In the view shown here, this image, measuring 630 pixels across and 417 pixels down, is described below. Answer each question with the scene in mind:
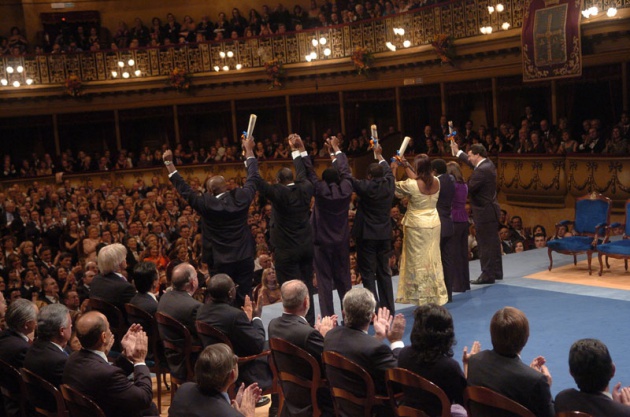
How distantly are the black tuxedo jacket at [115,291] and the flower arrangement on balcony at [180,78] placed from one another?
1487 cm

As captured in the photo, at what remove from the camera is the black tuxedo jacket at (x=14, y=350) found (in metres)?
4.80

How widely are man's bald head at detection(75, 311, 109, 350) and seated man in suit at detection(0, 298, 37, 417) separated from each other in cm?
80

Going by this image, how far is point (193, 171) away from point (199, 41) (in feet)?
11.5

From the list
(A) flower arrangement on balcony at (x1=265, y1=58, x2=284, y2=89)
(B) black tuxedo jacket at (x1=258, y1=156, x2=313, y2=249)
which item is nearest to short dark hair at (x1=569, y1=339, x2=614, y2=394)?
(B) black tuxedo jacket at (x1=258, y1=156, x2=313, y2=249)

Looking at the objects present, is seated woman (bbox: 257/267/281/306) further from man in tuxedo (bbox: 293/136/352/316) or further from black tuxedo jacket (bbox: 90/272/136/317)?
black tuxedo jacket (bbox: 90/272/136/317)

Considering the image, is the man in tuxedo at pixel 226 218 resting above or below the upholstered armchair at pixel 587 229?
above

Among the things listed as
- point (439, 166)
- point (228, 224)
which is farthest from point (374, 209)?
point (228, 224)

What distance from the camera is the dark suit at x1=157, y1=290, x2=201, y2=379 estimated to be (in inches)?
215

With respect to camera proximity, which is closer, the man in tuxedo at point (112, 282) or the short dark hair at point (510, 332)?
the short dark hair at point (510, 332)

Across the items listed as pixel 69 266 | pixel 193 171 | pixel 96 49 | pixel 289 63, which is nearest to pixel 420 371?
pixel 69 266

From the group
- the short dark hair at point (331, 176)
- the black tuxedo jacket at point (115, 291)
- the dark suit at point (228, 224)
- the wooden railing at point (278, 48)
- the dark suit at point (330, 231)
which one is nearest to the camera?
the black tuxedo jacket at point (115, 291)

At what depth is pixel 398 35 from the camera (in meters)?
16.5

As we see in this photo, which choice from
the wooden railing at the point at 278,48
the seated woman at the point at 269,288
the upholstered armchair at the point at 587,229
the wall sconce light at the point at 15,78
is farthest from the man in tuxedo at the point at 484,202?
the wall sconce light at the point at 15,78

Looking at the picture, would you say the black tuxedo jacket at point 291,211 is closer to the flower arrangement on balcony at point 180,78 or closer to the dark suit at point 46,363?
the dark suit at point 46,363
